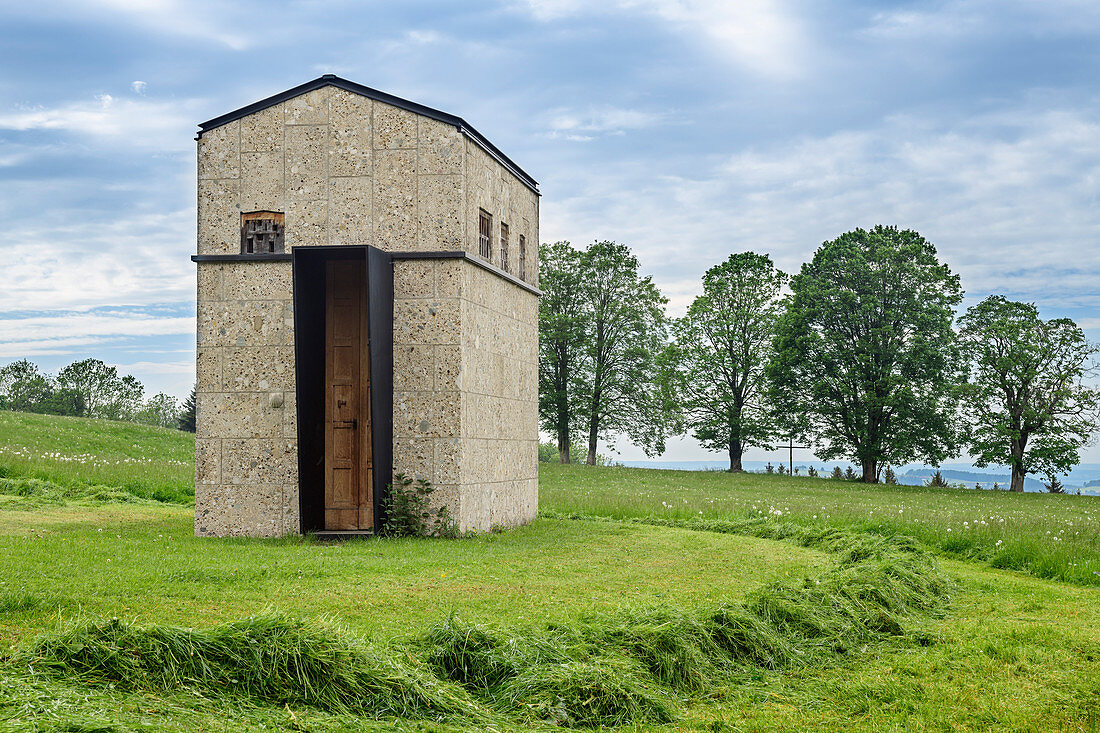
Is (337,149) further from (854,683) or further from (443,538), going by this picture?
(854,683)

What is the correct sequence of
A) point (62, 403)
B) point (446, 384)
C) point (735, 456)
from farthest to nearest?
point (62, 403) < point (735, 456) < point (446, 384)

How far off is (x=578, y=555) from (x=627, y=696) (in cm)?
684

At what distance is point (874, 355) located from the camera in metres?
39.2

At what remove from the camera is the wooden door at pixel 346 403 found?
48.8 ft

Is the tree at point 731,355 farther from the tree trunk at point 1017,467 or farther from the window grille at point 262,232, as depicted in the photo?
the window grille at point 262,232

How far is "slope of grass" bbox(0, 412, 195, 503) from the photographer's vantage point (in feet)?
70.3

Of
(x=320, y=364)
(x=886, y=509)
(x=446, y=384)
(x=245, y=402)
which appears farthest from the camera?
(x=886, y=509)

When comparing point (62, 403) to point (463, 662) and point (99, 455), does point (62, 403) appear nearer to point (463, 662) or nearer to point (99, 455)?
point (99, 455)

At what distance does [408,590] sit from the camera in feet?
29.0

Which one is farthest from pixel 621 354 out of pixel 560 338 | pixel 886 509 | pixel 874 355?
pixel 886 509

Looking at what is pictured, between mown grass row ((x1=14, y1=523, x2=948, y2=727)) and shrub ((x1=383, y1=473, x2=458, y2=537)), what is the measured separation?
7089mm

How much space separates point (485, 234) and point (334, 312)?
3.04 metres

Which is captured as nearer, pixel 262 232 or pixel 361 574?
pixel 361 574

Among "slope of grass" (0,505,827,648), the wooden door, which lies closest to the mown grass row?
"slope of grass" (0,505,827,648)
